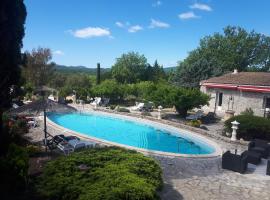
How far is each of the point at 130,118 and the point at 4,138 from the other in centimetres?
1566

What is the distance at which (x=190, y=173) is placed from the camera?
11531 millimetres

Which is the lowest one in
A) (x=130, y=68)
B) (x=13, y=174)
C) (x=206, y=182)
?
(x=206, y=182)

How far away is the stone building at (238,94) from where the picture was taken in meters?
26.2

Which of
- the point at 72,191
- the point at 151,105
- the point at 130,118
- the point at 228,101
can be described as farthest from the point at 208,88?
the point at 72,191

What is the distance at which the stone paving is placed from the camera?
9406mm

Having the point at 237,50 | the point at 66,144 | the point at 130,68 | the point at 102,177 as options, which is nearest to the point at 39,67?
the point at 130,68

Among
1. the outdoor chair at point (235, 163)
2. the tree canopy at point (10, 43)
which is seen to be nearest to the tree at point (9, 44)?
Result: the tree canopy at point (10, 43)

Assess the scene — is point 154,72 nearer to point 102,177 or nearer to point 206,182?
point 206,182

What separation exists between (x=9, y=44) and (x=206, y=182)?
937 cm

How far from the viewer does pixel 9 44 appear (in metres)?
10.8

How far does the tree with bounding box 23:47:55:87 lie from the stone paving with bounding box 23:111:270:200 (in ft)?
106

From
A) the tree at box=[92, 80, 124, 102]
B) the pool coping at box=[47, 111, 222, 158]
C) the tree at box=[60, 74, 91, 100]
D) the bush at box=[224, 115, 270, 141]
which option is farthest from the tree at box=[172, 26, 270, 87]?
the bush at box=[224, 115, 270, 141]

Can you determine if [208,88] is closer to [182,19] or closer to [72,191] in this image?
[182,19]

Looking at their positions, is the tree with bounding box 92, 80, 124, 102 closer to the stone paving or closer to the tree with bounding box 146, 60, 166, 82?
the tree with bounding box 146, 60, 166, 82
